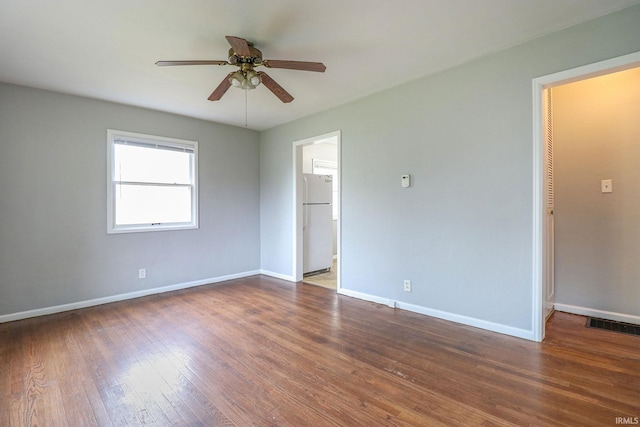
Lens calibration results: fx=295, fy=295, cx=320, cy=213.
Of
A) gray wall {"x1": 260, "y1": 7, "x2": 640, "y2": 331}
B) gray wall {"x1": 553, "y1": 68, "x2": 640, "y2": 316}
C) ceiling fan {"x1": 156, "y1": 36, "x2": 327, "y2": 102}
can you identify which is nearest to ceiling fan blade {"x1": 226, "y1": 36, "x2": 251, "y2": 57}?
ceiling fan {"x1": 156, "y1": 36, "x2": 327, "y2": 102}

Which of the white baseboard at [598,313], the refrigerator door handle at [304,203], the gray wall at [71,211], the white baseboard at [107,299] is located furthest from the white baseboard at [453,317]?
the gray wall at [71,211]

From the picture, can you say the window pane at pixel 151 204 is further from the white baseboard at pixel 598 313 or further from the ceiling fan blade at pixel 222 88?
the white baseboard at pixel 598 313

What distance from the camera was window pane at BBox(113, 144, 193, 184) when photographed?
12.9 feet

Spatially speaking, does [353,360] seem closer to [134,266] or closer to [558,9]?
[558,9]

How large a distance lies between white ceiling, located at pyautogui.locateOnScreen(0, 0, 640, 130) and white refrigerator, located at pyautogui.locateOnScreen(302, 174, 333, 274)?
2071 millimetres

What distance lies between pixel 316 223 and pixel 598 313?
12.4 feet

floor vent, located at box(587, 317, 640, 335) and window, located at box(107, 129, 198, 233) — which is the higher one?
window, located at box(107, 129, 198, 233)

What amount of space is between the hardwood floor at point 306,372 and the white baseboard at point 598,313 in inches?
5.0

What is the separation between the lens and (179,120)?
4.41 meters

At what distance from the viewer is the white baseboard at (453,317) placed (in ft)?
8.62

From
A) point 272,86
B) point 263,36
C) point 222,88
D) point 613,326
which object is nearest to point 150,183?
point 222,88

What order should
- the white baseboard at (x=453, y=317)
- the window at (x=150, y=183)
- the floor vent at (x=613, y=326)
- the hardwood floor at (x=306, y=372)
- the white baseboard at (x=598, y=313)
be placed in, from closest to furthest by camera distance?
the hardwood floor at (x=306, y=372)
the white baseboard at (x=453, y=317)
the floor vent at (x=613, y=326)
the white baseboard at (x=598, y=313)
the window at (x=150, y=183)

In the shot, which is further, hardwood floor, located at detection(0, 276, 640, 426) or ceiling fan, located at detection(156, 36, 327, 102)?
ceiling fan, located at detection(156, 36, 327, 102)

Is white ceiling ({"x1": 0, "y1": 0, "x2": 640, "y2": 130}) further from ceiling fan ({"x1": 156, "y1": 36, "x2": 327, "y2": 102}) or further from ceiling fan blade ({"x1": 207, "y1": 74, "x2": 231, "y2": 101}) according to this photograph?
ceiling fan blade ({"x1": 207, "y1": 74, "x2": 231, "y2": 101})
